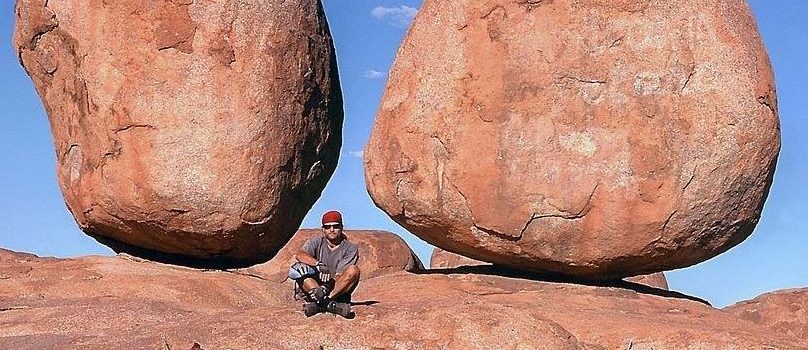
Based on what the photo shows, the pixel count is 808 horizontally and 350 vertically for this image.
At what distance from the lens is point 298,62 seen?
10453mm

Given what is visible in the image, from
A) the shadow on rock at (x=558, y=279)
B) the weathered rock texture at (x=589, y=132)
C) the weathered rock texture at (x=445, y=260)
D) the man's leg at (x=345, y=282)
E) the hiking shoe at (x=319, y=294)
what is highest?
the weathered rock texture at (x=445, y=260)

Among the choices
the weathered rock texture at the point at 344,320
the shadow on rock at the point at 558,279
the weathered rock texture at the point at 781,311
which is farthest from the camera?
the weathered rock texture at the point at 781,311

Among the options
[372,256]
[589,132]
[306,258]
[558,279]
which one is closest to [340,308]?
[306,258]

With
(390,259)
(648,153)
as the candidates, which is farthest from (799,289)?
(648,153)

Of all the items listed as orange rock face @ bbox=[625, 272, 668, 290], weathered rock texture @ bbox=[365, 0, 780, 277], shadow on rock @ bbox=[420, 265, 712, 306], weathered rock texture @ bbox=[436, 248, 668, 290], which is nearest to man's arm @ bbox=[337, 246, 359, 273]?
weathered rock texture @ bbox=[365, 0, 780, 277]

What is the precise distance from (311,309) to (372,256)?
9.79 meters

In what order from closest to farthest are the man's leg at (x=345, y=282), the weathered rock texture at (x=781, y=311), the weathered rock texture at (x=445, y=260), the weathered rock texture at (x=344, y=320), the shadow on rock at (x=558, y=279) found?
the weathered rock texture at (x=344, y=320) < the man's leg at (x=345, y=282) < the shadow on rock at (x=558, y=279) < the weathered rock texture at (x=781, y=311) < the weathered rock texture at (x=445, y=260)

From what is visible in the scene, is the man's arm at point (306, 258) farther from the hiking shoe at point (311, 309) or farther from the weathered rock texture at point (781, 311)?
the weathered rock texture at point (781, 311)

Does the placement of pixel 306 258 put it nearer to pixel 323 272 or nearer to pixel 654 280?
pixel 323 272

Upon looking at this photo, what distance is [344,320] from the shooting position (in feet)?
22.1

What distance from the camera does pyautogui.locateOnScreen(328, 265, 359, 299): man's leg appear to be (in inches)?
272

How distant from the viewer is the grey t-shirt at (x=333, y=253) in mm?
7039

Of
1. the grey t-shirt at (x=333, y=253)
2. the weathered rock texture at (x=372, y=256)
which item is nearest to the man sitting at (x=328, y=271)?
the grey t-shirt at (x=333, y=253)

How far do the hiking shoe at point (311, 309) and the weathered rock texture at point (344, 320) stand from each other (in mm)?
57
